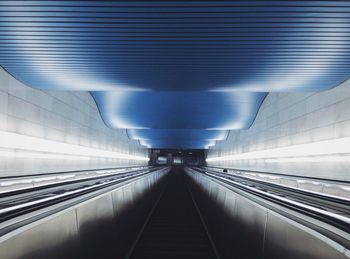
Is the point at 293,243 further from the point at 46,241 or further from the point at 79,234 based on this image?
the point at 79,234

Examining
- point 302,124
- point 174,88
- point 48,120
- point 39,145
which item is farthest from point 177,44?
point 302,124

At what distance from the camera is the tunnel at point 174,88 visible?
391cm

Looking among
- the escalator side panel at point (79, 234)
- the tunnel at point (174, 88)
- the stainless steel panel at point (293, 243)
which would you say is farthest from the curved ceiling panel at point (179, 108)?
the stainless steel panel at point (293, 243)

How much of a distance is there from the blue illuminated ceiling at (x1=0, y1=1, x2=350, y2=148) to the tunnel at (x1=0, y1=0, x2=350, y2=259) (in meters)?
0.04

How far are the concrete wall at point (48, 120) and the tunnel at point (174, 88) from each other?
75 mm

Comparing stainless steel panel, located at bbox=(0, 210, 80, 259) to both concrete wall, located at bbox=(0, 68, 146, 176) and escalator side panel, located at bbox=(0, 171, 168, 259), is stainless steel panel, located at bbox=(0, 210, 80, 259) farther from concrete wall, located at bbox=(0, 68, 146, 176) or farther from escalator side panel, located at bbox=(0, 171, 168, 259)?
concrete wall, located at bbox=(0, 68, 146, 176)

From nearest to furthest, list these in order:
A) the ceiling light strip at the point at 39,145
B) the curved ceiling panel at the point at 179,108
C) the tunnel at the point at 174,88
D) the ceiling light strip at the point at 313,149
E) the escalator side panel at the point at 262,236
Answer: the escalator side panel at the point at 262,236
the tunnel at the point at 174,88
the ceiling light strip at the point at 39,145
the ceiling light strip at the point at 313,149
the curved ceiling panel at the point at 179,108

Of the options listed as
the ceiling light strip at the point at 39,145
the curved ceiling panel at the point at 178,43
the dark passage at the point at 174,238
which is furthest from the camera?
the ceiling light strip at the point at 39,145

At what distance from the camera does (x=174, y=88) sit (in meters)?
13.4

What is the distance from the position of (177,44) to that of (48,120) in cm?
780

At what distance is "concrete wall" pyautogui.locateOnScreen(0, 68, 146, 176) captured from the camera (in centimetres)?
1110

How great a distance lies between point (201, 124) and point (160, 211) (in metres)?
13.6

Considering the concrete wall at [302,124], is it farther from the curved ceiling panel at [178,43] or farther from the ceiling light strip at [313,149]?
the curved ceiling panel at [178,43]

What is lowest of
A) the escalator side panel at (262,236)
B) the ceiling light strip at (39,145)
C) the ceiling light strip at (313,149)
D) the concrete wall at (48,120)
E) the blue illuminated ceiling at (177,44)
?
the escalator side panel at (262,236)
